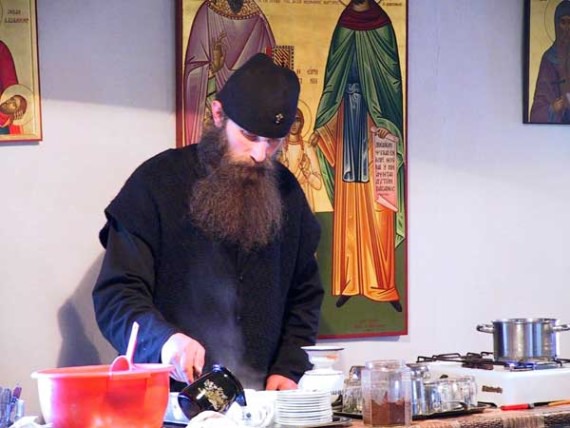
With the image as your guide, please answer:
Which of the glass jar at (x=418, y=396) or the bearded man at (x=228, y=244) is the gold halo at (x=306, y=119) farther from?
the glass jar at (x=418, y=396)

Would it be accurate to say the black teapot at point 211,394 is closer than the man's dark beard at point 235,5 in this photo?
Yes

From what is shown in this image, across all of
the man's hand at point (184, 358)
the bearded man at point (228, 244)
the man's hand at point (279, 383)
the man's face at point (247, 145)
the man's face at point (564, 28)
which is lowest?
the man's hand at point (279, 383)

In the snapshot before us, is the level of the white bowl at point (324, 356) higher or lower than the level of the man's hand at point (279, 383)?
higher

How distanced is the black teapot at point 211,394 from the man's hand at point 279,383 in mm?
907

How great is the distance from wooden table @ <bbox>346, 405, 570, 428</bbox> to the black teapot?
371mm

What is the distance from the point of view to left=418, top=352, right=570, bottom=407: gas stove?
11.9 ft

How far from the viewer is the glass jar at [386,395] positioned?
322 cm

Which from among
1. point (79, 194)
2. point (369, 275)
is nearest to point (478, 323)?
point (369, 275)

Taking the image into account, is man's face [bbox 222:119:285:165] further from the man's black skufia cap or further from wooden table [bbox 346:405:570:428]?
wooden table [bbox 346:405:570:428]

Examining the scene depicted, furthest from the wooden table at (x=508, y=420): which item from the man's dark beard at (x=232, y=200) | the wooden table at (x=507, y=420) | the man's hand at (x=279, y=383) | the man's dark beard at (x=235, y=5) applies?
the man's dark beard at (x=235, y=5)

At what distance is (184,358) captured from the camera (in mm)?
3584

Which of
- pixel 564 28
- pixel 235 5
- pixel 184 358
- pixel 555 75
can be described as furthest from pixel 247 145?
pixel 564 28

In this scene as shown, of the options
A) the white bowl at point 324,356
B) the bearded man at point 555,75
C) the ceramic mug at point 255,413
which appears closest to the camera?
the ceramic mug at point 255,413

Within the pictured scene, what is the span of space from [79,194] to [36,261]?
0.30m
